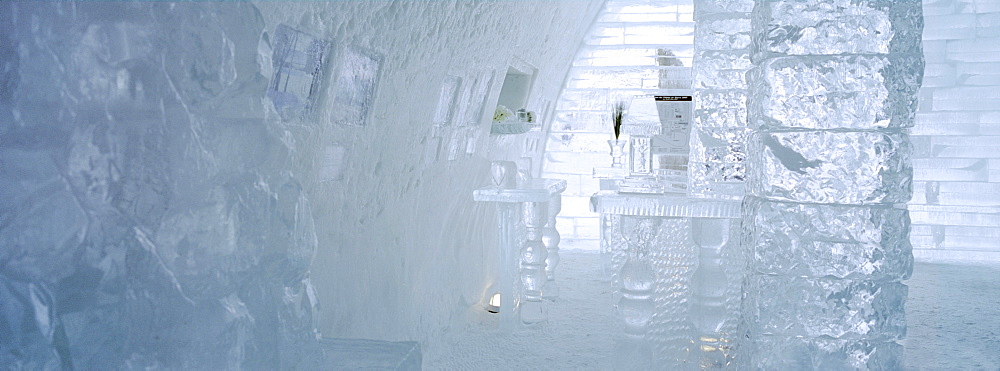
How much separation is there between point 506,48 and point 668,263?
5.12 ft

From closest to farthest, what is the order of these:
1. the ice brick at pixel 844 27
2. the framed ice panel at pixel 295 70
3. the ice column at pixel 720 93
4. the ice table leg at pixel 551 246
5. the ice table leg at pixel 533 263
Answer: the framed ice panel at pixel 295 70 → the ice brick at pixel 844 27 → the ice column at pixel 720 93 → the ice table leg at pixel 533 263 → the ice table leg at pixel 551 246

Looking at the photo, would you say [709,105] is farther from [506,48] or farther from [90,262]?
[90,262]

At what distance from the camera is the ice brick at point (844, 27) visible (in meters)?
2.40

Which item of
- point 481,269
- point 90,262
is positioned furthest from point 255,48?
point 481,269

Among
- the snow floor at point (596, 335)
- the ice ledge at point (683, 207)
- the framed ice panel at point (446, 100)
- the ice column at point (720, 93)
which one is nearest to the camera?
the ice ledge at point (683, 207)

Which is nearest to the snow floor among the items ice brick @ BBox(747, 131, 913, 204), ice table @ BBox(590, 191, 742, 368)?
ice table @ BBox(590, 191, 742, 368)

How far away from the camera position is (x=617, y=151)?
27.8ft

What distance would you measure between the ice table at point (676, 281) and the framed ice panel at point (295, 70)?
5.56ft

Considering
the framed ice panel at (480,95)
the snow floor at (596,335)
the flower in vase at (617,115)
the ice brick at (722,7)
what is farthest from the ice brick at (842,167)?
the flower in vase at (617,115)

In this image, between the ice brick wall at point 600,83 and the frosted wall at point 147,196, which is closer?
the frosted wall at point 147,196

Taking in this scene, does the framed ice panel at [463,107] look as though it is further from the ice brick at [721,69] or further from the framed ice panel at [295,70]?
the framed ice panel at [295,70]

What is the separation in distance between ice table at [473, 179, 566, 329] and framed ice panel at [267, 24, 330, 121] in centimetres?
199

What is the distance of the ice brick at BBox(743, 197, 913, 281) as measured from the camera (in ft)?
8.13

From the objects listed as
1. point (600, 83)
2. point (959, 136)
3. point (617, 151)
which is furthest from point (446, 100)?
point (959, 136)
